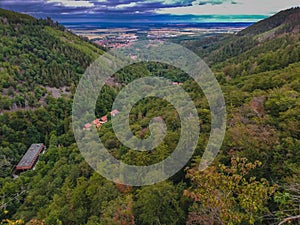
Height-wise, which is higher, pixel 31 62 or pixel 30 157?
pixel 31 62

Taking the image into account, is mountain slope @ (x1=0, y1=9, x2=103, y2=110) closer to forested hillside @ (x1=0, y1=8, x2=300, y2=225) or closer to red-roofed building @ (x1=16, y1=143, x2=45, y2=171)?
forested hillside @ (x1=0, y1=8, x2=300, y2=225)

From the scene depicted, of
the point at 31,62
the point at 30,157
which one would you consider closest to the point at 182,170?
the point at 30,157

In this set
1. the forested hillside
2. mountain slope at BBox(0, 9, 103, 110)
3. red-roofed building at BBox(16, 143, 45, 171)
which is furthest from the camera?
mountain slope at BBox(0, 9, 103, 110)

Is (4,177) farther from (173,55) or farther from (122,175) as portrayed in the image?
(173,55)

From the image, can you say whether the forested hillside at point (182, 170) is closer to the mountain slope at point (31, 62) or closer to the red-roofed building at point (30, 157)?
the mountain slope at point (31, 62)

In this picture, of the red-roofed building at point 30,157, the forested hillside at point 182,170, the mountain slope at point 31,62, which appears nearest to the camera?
the forested hillside at point 182,170

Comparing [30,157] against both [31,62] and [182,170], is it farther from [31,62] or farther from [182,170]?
[31,62]

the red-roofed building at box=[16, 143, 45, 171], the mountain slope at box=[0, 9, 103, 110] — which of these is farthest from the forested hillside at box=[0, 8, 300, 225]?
the red-roofed building at box=[16, 143, 45, 171]

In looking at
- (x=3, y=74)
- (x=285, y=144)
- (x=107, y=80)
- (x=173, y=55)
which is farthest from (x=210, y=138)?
(x=173, y=55)

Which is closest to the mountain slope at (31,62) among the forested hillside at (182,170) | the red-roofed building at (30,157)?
the forested hillside at (182,170)

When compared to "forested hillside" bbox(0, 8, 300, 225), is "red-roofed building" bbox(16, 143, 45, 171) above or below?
below

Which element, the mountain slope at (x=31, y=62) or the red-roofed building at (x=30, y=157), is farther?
the mountain slope at (x=31, y=62)
